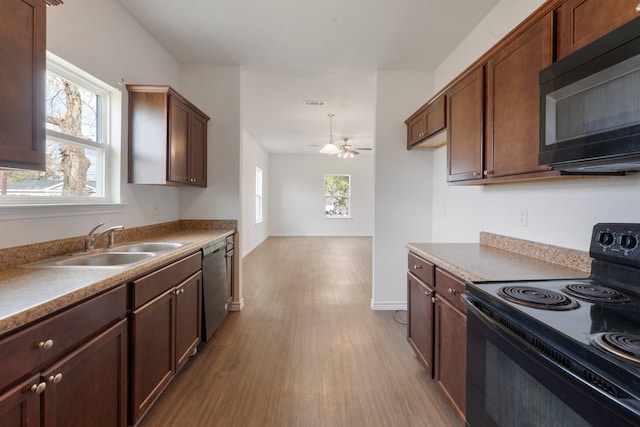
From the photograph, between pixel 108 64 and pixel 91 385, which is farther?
pixel 108 64

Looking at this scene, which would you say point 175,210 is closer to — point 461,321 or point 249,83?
point 249,83

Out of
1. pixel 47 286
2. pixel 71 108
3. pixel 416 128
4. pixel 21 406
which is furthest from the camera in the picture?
pixel 416 128

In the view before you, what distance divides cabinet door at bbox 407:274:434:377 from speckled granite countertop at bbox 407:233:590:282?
26cm

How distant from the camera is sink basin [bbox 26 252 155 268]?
1.62 m

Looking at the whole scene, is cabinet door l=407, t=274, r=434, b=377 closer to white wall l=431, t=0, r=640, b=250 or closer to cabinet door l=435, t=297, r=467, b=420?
→ cabinet door l=435, t=297, r=467, b=420

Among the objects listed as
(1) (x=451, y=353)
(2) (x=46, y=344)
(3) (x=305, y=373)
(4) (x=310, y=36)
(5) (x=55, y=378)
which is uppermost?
(4) (x=310, y=36)

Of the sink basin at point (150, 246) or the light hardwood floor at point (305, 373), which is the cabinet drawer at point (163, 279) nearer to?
the sink basin at point (150, 246)

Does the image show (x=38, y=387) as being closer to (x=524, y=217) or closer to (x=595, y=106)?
(x=595, y=106)

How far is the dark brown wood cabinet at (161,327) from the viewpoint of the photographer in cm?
152

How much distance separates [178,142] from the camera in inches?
106

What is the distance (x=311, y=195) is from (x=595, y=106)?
29.5 ft

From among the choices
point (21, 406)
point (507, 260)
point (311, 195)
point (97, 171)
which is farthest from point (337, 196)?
point (21, 406)

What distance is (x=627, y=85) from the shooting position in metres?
0.94

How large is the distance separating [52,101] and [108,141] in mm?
508
